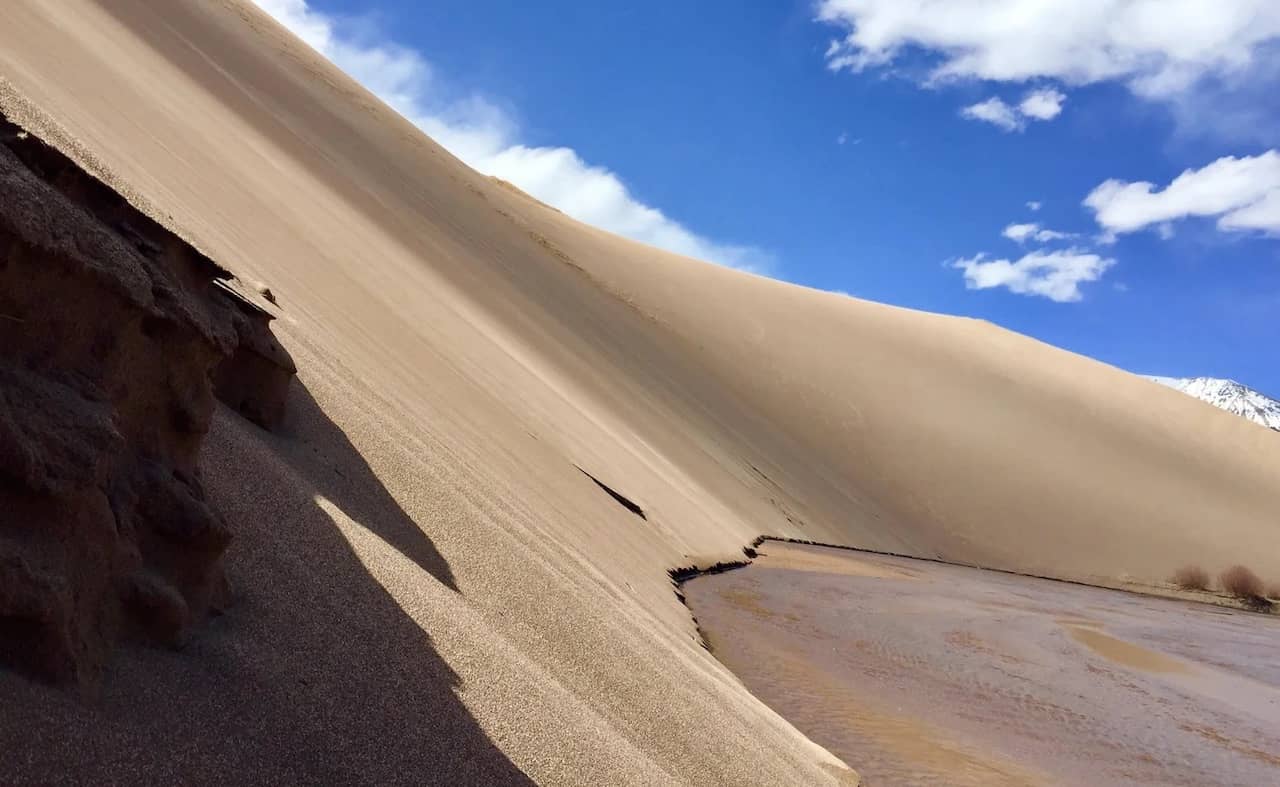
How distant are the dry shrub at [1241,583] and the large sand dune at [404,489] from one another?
5.32 meters

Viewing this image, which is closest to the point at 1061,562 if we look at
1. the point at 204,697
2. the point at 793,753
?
the point at 793,753

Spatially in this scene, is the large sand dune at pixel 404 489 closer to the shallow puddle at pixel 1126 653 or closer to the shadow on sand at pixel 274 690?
the shadow on sand at pixel 274 690

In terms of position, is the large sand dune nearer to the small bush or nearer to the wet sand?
the wet sand

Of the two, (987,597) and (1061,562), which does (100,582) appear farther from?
(1061,562)

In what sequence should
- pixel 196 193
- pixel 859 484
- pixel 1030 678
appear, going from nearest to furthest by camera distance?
pixel 196 193 → pixel 1030 678 → pixel 859 484

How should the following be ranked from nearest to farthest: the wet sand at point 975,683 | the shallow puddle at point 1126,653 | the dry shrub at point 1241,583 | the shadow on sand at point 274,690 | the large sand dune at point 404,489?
the shadow on sand at point 274,690, the large sand dune at point 404,489, the wet sand at point 975,683, the shallow puddle at point 1126,653, the dry shrub at point 1241,583

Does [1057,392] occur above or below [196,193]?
above

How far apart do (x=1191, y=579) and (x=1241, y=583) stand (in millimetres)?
1247

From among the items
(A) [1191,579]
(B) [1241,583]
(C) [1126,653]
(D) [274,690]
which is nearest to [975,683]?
(C) [1126,653]

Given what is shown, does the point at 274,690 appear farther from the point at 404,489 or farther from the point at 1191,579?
the point at 1191,579

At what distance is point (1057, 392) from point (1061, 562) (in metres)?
12.7

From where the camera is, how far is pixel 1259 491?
1465 inches

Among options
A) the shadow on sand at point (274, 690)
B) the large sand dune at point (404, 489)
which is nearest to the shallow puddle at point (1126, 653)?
the large sand dune at point (404, 489)

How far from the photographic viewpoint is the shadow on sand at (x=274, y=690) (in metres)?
1.77
